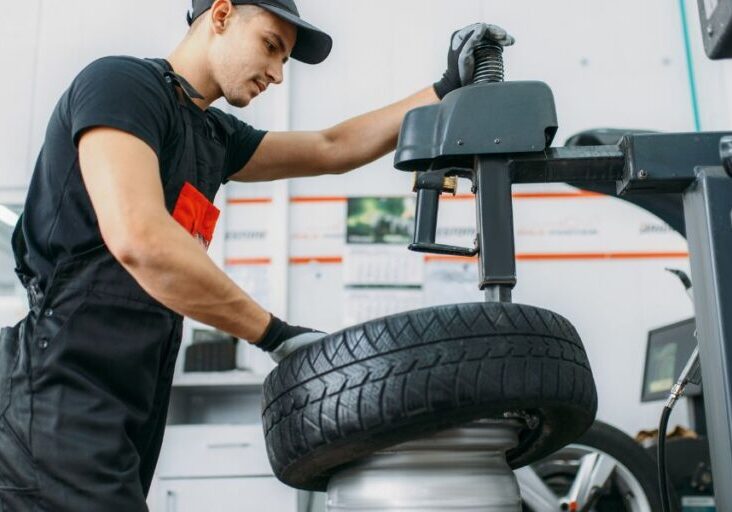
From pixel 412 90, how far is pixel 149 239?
2.48 metres

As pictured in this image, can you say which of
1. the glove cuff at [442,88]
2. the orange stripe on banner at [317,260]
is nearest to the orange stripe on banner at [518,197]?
the orange stripe on banner at [317,260]

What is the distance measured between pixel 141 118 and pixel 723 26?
73 centimetres

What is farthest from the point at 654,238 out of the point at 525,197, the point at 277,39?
the point at 277,39

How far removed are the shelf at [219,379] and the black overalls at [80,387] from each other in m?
1.51

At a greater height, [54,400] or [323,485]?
[54,400]

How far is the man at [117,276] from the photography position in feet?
3.31

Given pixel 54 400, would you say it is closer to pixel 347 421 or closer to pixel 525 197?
pixel 347 421

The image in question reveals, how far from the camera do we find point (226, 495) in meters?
2.50

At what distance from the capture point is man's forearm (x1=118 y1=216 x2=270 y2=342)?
982 millimetres

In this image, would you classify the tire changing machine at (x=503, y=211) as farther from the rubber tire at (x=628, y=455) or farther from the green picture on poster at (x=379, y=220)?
the green picture on poster at (x=379, y=220)

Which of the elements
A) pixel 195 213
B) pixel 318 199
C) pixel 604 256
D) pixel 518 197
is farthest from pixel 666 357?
pixel 195 213

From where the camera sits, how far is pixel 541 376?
3.00 ft

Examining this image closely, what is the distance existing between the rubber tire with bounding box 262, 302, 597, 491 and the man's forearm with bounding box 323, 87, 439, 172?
67 cm

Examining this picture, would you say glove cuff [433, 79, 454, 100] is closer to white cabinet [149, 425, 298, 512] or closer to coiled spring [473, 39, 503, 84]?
coiled spring [473, 39, 503, 84]
